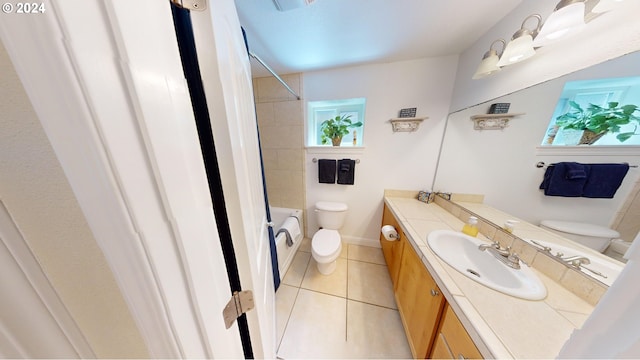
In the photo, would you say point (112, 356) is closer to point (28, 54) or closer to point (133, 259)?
point (133, 259)

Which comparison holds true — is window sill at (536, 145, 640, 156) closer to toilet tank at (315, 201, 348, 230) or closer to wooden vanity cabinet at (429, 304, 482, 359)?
wooden vanity cabinet at (429, 304, 482, 359)

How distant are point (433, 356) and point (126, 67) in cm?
144

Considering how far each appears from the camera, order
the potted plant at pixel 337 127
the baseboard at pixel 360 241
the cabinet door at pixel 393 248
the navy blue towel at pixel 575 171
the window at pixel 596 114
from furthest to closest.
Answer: the baseboard at pixel 360 241, the potted plant at pixel 337 127, the cabinet door at pixel 393 248, the navy blue towel at pixel 575 171, the window at pixel 596 114

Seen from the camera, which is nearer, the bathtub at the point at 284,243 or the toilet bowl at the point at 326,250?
the toilet bowl at the point at 326,250

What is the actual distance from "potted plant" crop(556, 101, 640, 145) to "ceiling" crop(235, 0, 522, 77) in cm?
74

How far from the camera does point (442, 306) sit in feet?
2.56

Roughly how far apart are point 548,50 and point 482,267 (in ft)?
4.08

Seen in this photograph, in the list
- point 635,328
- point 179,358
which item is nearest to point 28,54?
point 179,358

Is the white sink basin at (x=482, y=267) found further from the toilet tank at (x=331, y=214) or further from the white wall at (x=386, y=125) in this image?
the toilet tank at (x=331, y=214)

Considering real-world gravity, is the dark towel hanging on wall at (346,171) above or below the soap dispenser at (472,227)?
above

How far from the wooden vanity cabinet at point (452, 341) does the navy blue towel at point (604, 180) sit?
876 mm

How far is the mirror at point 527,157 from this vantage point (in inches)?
28.2

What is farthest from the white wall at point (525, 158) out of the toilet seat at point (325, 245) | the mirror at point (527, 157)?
the toilet seat at point (325, 245)

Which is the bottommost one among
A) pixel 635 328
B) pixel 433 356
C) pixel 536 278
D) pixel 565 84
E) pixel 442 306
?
pixel 433 356
